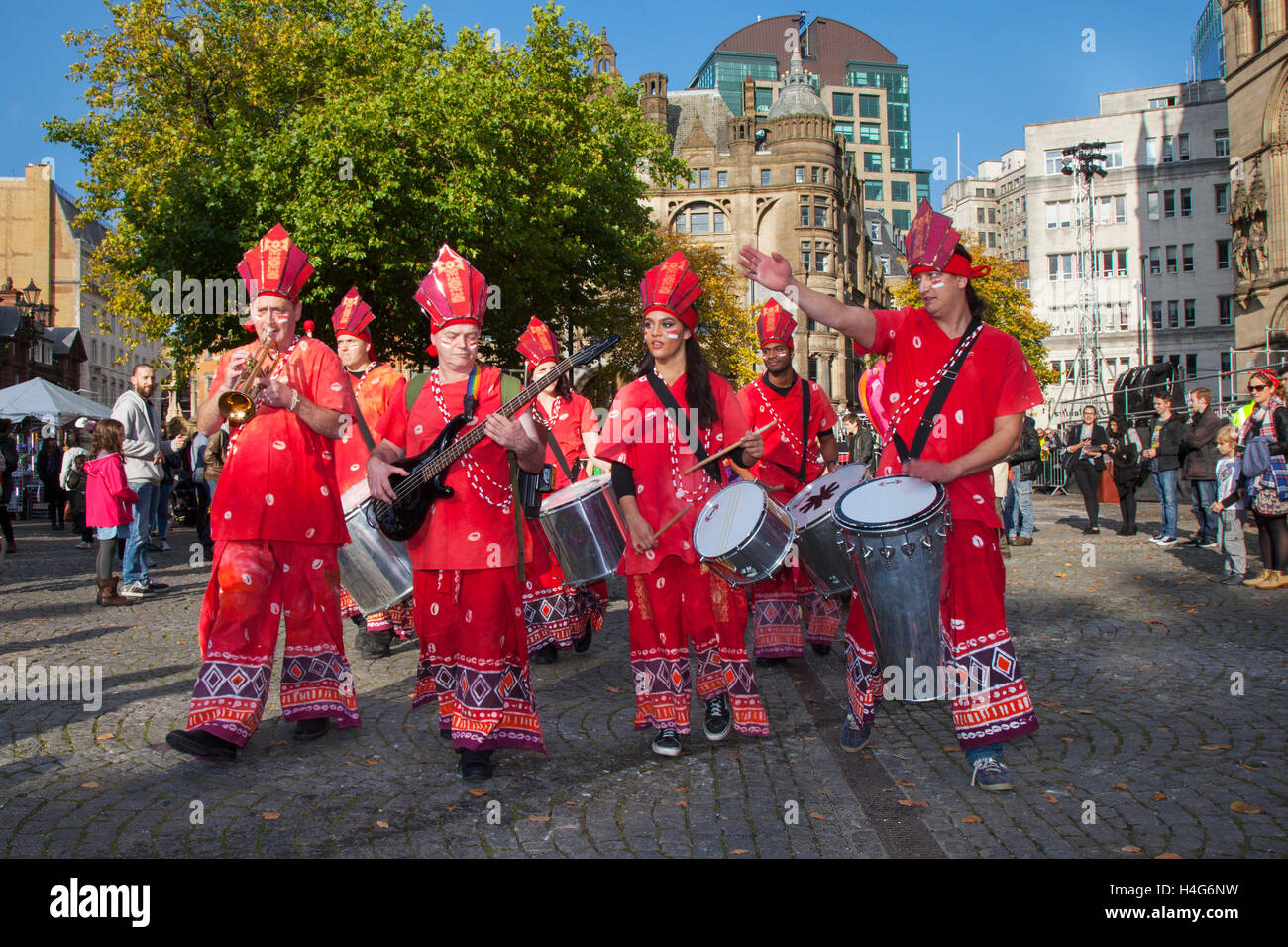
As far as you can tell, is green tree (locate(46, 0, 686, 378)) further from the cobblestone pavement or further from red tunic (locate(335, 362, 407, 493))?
the cobblestone pavement

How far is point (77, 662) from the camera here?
8172 millimetres

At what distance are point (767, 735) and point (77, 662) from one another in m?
5.37

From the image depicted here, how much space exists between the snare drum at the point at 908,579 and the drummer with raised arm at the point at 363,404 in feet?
13.2

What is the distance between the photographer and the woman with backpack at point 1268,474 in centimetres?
1105

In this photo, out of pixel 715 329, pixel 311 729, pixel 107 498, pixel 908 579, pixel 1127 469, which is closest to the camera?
pixel 908 579

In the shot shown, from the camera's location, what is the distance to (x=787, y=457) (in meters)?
7.90

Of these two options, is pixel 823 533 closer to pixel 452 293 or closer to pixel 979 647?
pixel 979 647

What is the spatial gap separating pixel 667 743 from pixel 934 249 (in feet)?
8.61

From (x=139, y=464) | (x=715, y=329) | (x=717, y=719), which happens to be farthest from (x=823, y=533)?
(x=715, y=329)

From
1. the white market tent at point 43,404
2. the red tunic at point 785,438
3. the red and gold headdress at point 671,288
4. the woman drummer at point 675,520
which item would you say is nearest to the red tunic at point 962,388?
the woman drummer at point 675,520

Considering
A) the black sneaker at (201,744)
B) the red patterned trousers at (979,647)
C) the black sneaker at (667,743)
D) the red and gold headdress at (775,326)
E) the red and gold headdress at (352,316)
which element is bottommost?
the black sneaker at (667,743)

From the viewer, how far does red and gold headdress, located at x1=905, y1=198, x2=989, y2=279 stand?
5.04 m

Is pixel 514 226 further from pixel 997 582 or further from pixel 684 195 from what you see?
pixel 684 195

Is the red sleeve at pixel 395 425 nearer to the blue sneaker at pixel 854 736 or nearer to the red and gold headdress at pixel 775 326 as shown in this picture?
the blue sneaker at pixel 854 736
